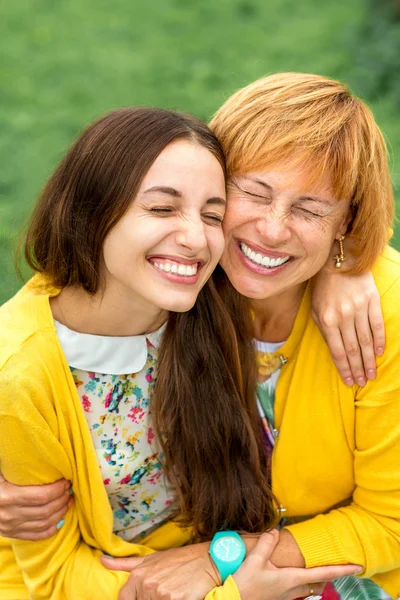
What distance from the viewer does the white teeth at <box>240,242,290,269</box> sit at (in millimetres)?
2528

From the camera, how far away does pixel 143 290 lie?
2.36 m

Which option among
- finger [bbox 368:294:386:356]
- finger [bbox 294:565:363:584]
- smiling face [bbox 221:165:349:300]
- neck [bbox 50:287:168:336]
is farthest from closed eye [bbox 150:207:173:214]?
finger [bbox 294:565:363:584]

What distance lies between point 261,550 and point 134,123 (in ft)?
4.81

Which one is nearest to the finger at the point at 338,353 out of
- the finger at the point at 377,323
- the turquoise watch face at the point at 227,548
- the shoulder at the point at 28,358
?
the finger at the point at 377,323

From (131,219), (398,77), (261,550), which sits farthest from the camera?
(398,77)

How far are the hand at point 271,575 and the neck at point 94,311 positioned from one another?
89 centimetres

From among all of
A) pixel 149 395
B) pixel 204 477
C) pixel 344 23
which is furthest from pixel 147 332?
pixel 344 23

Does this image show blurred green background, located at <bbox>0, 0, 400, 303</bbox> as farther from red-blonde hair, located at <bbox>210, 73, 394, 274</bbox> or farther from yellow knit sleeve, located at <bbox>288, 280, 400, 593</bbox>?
yellow knit sleeve, located at <bbox>288, 280, 400, 593</bbox>

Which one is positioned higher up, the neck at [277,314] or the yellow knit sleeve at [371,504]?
the neck at [277,314]

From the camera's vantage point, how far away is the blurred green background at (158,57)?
574 cm

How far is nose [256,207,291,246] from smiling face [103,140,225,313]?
0.45 ft

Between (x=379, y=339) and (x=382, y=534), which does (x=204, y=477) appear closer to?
(x=382, y=534)

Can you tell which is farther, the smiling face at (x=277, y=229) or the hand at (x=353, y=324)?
the hand at (x=353, y=324)

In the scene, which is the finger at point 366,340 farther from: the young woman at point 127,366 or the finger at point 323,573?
the finger at point 323,573
